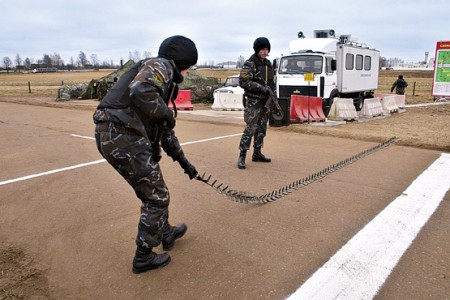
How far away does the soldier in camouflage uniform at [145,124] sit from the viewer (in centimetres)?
250

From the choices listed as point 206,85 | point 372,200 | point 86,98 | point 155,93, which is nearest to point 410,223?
point 372,200

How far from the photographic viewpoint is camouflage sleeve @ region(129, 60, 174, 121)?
2434 mm

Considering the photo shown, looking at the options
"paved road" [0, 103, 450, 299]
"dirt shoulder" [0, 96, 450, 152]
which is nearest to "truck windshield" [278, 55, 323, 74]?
"dirt shoulder" [0, 96, 450, 152]

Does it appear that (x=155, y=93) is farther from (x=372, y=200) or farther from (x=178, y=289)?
(x=372, y=200)

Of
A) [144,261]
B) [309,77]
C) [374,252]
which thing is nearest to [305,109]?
[309,77]

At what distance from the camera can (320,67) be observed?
13102 mm

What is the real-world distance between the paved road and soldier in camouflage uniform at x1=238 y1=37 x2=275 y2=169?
1.93 feet

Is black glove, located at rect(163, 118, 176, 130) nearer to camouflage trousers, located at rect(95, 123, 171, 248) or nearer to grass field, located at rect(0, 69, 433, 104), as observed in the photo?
camouflage trousers, located at rect(95, 123, 171, 248)

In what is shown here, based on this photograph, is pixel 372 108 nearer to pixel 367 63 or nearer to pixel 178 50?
pixel 367 63

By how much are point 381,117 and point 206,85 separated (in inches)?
389

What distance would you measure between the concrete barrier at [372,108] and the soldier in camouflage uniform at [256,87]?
28.6ft

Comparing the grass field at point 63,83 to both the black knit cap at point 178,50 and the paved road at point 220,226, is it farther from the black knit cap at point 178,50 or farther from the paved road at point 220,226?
the black knit cap at point 178,50

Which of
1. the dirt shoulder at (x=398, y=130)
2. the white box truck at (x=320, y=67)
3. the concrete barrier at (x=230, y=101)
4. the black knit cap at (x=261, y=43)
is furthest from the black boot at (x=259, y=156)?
the concrete barrier at (x=230, y=101)

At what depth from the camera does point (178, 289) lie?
260 centimetres
